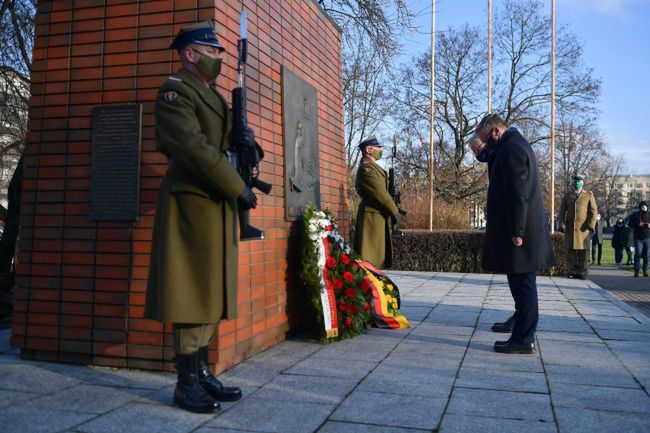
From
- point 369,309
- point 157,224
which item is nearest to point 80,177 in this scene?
point 157,224

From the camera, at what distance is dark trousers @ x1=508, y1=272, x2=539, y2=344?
5.13 metres

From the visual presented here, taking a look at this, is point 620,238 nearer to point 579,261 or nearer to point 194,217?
point 579,261

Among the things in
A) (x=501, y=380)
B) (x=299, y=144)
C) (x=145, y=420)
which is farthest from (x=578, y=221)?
(x=145, y=420)

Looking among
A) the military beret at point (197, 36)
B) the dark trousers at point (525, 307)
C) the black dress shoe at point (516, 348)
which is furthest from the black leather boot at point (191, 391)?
the dark trousers at point (525, 307)

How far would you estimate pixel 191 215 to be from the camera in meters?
3.46

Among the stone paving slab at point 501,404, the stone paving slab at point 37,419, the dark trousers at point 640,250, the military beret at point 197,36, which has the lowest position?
the stone paving slab at point 37,419

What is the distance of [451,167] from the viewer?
112 ft

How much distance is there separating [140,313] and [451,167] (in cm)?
3106

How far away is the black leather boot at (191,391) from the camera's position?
3393 millimetres

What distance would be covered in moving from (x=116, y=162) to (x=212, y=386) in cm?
179

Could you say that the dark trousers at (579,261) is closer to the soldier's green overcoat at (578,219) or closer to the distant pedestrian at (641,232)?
the soldier's green overcoat at (578,219)

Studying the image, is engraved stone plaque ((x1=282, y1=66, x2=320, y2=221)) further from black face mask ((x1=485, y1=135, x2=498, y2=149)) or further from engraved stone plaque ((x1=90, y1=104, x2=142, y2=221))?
black face mask ((x1=485, y1=135, x2=498, y2=149))

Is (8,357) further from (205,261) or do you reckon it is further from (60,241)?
(205,261)

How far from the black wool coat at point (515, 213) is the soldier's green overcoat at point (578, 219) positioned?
7740 mm
